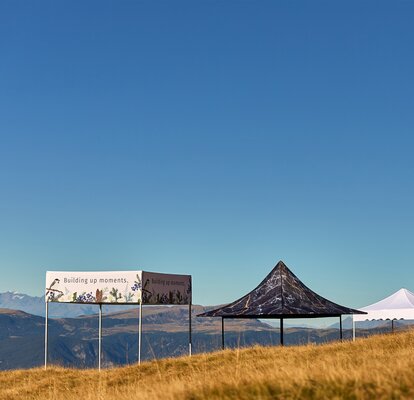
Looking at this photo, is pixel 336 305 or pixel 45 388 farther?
pixel 336 305

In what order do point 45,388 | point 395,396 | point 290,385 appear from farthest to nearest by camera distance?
1. point 45,388
2. point 290,385
3. point 395,396

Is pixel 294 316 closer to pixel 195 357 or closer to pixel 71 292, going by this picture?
pixel 195 357

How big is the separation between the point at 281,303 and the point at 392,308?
619 inches

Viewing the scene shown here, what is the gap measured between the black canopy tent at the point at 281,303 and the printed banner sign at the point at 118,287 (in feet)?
8.06

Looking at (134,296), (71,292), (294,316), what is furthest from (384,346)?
(71,292)

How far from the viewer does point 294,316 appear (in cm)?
3384

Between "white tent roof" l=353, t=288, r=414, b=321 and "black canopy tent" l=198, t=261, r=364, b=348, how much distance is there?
10102mm

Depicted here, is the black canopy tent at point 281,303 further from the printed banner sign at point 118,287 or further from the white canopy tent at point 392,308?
the white canopy tent at point 392,308

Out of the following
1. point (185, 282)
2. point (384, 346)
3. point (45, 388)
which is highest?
point (185, 282)

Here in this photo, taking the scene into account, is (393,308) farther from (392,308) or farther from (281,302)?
(281,302)

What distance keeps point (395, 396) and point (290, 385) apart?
4.81ft

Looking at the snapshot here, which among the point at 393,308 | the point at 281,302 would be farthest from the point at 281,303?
the point at 393,308

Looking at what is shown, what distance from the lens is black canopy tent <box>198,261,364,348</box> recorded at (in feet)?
111

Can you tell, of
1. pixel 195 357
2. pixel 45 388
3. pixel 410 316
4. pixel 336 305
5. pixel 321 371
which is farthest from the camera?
pixel 410 316
